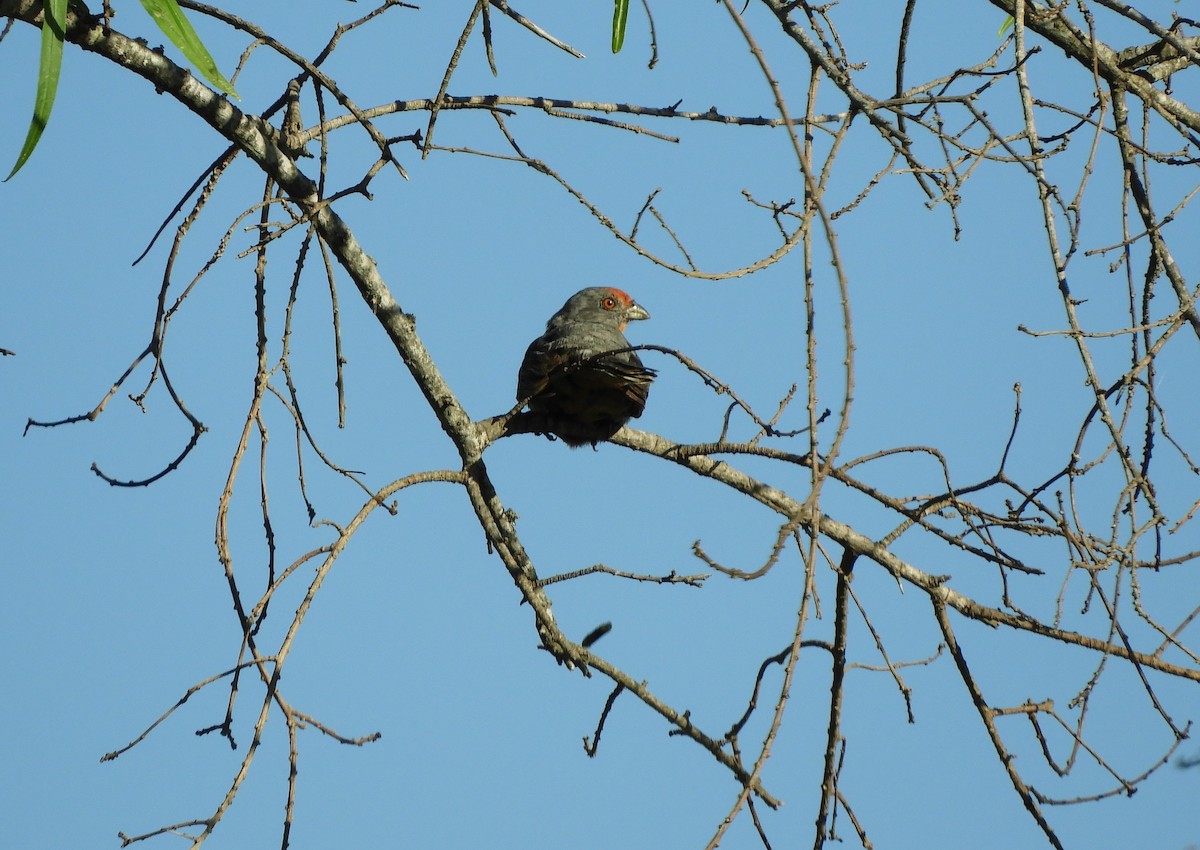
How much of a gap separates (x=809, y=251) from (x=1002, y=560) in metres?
1.52

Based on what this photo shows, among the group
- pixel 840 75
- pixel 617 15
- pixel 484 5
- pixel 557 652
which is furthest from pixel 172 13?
pixel 557 652

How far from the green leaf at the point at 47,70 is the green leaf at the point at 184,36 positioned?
20 cm

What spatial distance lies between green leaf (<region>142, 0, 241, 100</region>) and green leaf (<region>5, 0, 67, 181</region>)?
0.20m

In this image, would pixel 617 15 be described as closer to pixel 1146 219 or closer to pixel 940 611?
pixel 1146 219

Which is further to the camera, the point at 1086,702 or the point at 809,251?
the point at 1086,702

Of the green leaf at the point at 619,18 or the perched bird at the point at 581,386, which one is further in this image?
the perched bird at the point at 581,386

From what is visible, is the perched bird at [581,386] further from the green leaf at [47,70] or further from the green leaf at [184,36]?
the green leaf at [47,70]

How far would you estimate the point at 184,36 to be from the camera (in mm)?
3012

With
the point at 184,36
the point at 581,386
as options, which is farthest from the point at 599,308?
the point at 184,36

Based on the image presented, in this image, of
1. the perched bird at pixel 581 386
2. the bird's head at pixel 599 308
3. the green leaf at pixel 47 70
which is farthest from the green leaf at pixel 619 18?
the bird's head at pixel 599 308

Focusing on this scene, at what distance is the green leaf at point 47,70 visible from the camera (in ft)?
9.39

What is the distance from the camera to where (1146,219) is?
3.68 metres

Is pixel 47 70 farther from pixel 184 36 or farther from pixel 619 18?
pixel 619 18

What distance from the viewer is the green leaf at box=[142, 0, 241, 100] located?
3.00 meters
